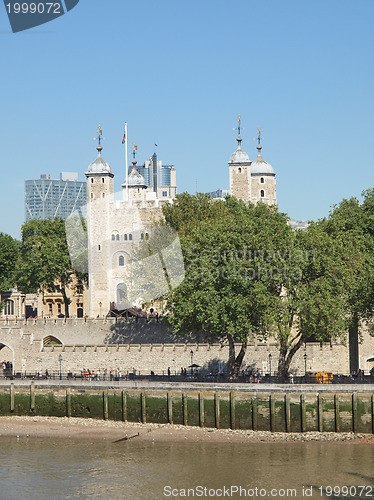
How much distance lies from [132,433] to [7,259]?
4865 centimetres

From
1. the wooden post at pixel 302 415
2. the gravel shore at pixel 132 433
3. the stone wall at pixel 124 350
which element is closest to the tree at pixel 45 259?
the stone wall at pixel 124 350

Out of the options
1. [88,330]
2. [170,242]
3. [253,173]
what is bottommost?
[88,330]

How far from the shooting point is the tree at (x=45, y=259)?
82.3 meters

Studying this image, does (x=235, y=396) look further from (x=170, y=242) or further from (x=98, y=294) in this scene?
(x=98, y=294)

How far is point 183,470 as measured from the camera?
40688mm

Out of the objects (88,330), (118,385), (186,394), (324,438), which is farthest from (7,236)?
(324,438)

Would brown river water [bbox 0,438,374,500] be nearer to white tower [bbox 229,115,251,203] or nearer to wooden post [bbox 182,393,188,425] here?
wooden post [bbox 182,393,188,425]

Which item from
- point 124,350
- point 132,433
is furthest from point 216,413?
point 124,350

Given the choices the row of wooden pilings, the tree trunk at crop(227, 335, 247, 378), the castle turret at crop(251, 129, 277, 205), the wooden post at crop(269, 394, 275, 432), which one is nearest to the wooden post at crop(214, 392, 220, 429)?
the row of wooden pilings

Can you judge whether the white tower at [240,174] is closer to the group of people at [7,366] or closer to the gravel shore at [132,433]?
the group of people at [7,366]

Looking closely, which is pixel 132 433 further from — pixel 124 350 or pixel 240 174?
pixel 240 174

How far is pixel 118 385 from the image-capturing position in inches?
2174

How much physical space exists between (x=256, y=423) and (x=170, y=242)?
2394 cm

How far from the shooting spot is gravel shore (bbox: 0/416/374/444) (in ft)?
154
